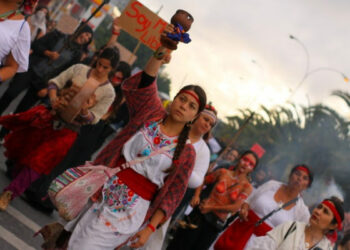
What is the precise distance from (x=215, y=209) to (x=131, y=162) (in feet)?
9.93

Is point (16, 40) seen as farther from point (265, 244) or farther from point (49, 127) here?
point (265, 244)

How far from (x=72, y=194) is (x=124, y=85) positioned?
34.1 inches

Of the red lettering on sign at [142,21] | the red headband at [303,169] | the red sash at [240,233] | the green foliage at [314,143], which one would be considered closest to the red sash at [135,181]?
the red lettering on sign at [142,21]

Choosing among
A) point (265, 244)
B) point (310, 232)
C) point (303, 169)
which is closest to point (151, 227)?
point (265, 244)

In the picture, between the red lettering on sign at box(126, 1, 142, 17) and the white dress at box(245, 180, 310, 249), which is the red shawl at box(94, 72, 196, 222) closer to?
the red lettering on sign at box(126, 1, 142, 17)

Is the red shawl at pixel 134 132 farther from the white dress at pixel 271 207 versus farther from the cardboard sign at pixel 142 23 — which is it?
the white dress at pixel 271 207

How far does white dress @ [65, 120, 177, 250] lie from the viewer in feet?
10.3

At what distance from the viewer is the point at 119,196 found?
3.18 m

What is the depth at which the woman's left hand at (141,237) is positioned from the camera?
10.6ft

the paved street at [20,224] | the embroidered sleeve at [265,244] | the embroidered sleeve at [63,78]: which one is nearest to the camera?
the embroidered sleeve at [265,244]

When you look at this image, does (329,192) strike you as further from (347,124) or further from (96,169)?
(96,169)

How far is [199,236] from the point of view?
6.12m

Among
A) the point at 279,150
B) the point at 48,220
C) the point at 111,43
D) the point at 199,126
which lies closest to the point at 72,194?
the point at 199,126

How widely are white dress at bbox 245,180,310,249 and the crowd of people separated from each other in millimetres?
12
